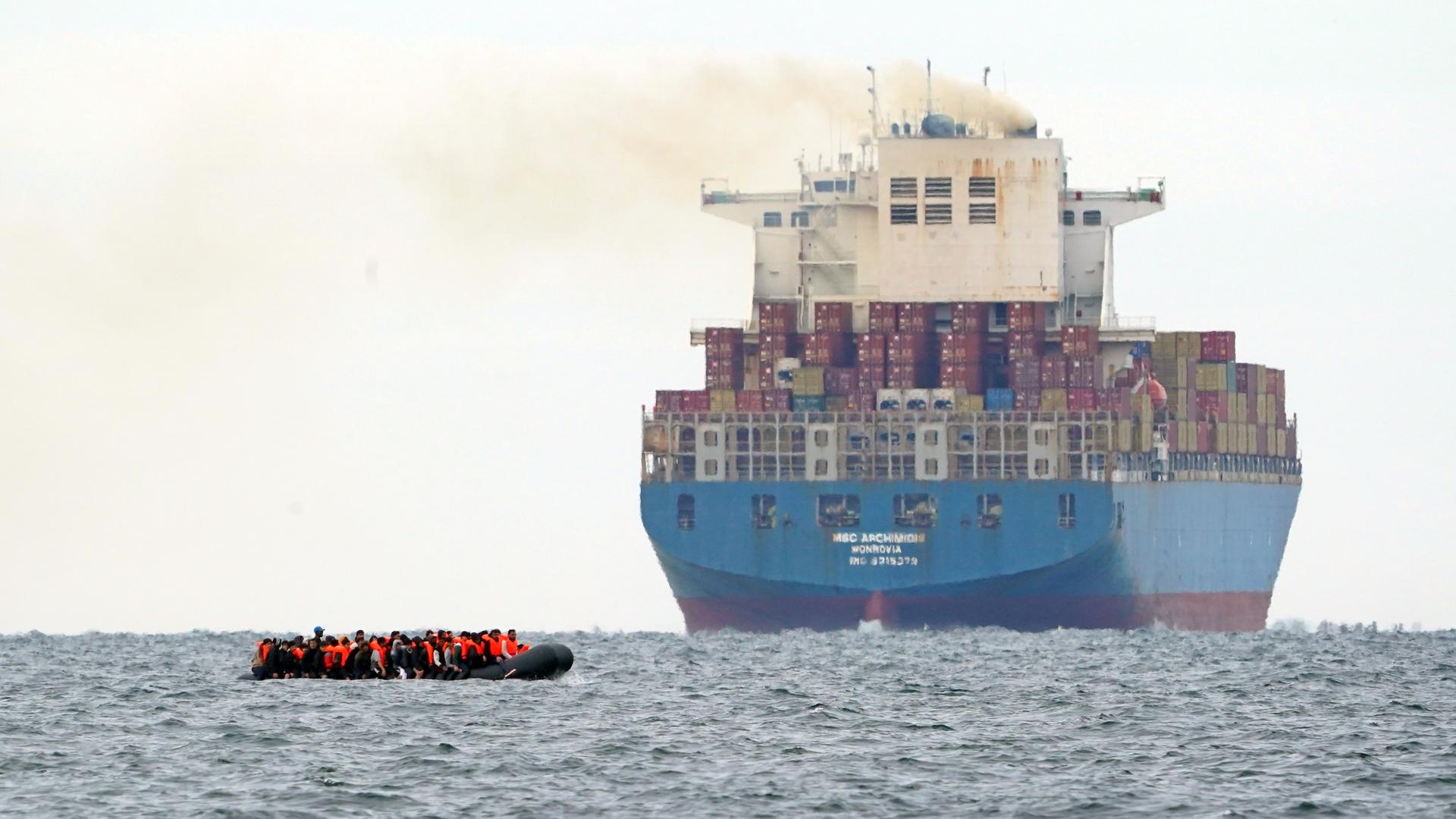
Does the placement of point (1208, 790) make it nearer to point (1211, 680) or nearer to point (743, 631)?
point (1211, 680)

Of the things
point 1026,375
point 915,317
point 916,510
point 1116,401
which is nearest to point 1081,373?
point 1116,401

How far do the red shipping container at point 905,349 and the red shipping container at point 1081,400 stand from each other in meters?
6.24

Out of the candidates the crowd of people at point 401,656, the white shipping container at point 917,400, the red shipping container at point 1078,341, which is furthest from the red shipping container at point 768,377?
the crowd of people at point 401,656

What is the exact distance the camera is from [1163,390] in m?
118

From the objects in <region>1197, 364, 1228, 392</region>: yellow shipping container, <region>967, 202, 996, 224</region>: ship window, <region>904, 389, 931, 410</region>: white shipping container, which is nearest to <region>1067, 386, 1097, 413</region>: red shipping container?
<region>904, 389, 931, 410</region>: white shipping container

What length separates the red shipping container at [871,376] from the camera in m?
113

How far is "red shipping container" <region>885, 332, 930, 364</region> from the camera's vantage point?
11281cm

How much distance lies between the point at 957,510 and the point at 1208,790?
6539cm

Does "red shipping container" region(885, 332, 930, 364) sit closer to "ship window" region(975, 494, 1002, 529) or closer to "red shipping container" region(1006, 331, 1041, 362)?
"red shipping container" region(1006, 331, 1041, 362)

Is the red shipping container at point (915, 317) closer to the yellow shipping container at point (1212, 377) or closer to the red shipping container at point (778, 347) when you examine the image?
the red shipping container at point (778, 347)

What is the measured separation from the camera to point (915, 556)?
109312 millimetres

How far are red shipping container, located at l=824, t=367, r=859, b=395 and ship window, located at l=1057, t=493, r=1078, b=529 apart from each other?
31.4 feet

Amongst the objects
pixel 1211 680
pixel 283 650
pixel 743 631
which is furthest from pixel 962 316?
pixel 283 650

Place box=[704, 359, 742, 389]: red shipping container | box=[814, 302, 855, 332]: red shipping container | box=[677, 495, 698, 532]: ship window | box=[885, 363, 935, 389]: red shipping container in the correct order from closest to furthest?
box=[885, 363, 935, 389]: red shipping container < box=[677, 495, 698, 532]: ship window < box=[814, 302, 855, 332]: red shipping container < box=[704, 359, 742, 389]: red shipping container
